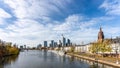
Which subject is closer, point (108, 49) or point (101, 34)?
point (108, 49)

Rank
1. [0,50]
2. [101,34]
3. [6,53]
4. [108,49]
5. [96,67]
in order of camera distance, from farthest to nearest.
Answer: [101,34], [6,53], [0,50], [108,49], [96,67]

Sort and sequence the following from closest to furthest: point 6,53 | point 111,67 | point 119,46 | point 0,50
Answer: point 111,67
point 119,46
point 0,50
point 6,53

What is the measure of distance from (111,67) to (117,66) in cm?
211

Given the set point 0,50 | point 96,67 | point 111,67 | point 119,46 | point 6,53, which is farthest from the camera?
point 6,53

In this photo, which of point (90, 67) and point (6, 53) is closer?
point (90, 67)

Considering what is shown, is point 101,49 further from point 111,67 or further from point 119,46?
point 111,67

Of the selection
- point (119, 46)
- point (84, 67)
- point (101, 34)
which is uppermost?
point (101, 34)

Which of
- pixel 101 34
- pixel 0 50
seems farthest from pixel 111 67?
pixel 101 34

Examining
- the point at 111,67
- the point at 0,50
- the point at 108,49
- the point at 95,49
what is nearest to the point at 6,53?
the point at 0,50

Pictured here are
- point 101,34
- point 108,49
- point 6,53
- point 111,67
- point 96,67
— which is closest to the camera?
point 111,67

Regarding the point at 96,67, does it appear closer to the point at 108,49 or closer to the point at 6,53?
the point at 108,49

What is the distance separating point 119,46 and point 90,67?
51865 millimetres

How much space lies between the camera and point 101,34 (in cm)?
19550

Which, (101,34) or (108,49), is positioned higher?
(101,34)
